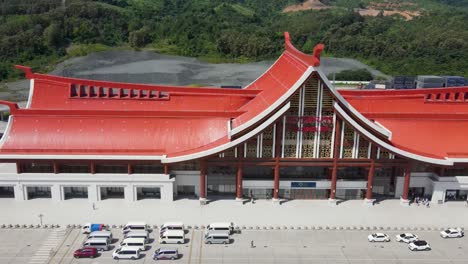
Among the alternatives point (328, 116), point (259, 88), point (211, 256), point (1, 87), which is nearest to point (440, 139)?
point (328, 116)

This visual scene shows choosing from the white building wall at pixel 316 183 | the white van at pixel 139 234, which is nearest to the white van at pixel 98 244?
the white van at pixel 139 234

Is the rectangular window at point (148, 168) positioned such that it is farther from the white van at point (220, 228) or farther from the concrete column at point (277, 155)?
the concrete column at point (277, 155)

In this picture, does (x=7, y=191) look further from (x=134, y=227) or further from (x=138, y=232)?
Answer: (x=138, y=232)

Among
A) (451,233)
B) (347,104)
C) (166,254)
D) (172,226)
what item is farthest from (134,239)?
(451,233)

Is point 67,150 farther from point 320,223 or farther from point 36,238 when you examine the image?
point 320,223

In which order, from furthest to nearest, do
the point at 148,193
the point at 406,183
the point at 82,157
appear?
the point at 148,193, the point at 406,183, the point at 82,157

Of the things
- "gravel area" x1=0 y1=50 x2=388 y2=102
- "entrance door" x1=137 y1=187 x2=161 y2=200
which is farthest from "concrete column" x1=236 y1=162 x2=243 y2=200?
"gravel area" x1=0 y1=50 x2=388 y2=102
